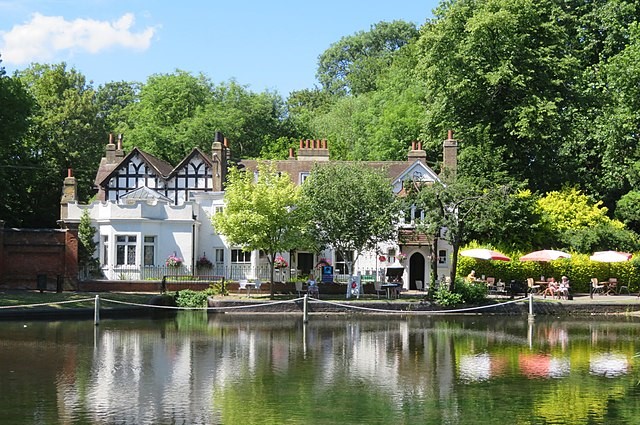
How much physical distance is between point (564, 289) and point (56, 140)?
4159 centimetres

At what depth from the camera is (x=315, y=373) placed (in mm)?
22641

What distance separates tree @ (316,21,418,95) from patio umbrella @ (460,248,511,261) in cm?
4743

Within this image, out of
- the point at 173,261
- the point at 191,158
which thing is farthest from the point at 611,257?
the point at 191,158

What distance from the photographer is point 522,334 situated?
32.1 m

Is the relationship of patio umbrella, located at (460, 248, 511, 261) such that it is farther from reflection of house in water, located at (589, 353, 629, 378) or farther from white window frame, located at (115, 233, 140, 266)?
reflection of house in water, located at (589, 353, 629, 378)

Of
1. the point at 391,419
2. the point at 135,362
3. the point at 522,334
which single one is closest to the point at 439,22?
the point at 522,334

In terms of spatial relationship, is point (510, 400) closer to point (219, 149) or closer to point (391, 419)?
point (391, 419)

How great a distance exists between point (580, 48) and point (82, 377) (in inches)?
1738

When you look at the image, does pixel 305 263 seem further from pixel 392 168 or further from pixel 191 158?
pixel 191 158

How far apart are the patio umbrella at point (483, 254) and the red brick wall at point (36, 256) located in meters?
19.1

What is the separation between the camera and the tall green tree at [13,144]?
45781 mm

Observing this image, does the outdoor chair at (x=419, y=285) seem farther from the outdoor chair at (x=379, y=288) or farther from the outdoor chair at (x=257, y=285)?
the outdoor chair at (x=257, y=285)

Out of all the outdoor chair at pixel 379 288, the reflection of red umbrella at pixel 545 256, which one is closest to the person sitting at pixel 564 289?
the reflection of red umbrella at pixel 545 256

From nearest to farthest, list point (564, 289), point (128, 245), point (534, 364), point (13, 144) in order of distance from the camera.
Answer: point (534, 364), point (564, 289), point (128, 245), point (13, 144)
